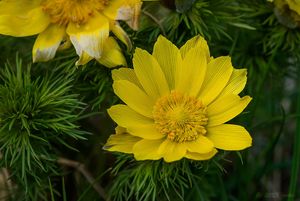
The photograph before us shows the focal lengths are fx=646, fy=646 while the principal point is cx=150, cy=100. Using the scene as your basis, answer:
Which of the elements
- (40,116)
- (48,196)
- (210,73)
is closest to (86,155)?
(48,196)

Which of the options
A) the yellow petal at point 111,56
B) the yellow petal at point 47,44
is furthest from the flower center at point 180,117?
the yellow petal at point 47,44

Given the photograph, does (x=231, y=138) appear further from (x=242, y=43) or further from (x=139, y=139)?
(x=242, y=43)

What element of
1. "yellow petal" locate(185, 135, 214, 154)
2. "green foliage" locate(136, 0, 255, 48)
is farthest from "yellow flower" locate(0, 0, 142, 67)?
"yellow petal" locate(185, 135, 214, 154)

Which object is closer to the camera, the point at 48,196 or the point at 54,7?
the point at 54,7

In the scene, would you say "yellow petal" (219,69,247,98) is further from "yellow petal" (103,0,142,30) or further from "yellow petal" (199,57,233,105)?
"yellow petal" (103,0,142,30)

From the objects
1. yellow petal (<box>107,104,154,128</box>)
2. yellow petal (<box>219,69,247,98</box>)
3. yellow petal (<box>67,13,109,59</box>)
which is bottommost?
yellow petal (<box>107,104,154,128</box>)

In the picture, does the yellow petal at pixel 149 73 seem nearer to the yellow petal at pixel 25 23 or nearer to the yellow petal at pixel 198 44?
the yellow petal at pixel 198 44
